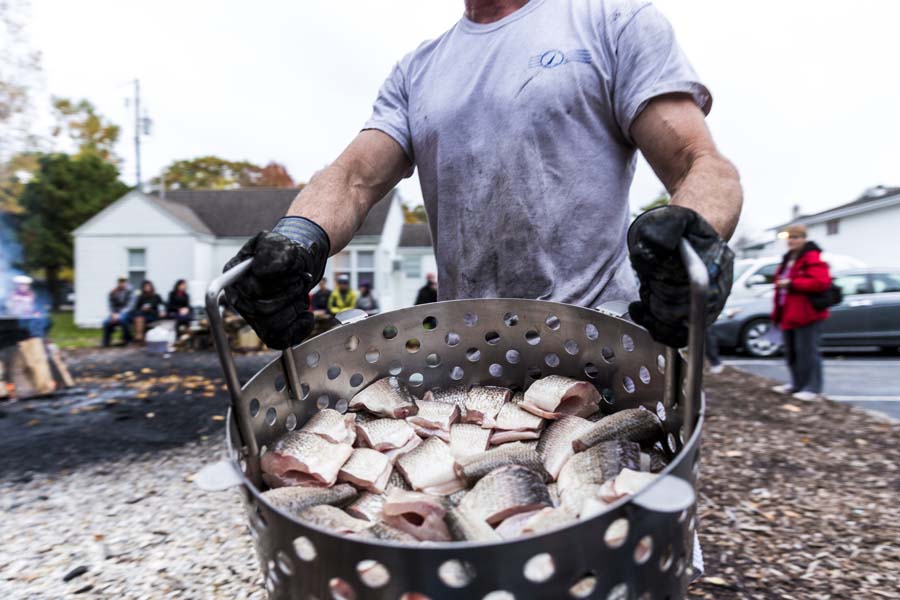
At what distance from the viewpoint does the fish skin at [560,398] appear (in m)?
1.17

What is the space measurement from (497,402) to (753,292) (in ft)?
36.3

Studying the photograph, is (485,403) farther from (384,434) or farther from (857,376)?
(857,376)

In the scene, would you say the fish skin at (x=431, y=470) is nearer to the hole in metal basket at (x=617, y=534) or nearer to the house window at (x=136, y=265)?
the hole in metal basket at (x=617, y=534)

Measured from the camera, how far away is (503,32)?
1619 mm

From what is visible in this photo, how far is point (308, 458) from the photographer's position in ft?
3.19

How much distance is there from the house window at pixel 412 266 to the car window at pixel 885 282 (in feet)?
54.5

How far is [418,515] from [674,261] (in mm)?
515

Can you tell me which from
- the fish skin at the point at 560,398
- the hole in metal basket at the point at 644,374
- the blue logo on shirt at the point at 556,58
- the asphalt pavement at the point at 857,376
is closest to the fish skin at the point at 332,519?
the fish skin at the point at 560,398

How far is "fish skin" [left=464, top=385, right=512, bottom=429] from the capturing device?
118 centimetres

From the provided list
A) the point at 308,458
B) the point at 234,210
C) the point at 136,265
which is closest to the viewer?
the point at 308,458

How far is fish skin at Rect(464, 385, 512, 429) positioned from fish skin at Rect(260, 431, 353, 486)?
268mm

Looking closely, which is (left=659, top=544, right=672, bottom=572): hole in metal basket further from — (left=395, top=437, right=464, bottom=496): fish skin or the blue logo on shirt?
the blue logo on shirt

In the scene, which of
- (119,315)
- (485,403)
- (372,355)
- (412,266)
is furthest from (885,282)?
(412,266)

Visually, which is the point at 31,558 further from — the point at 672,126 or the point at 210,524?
the point at 672,126
